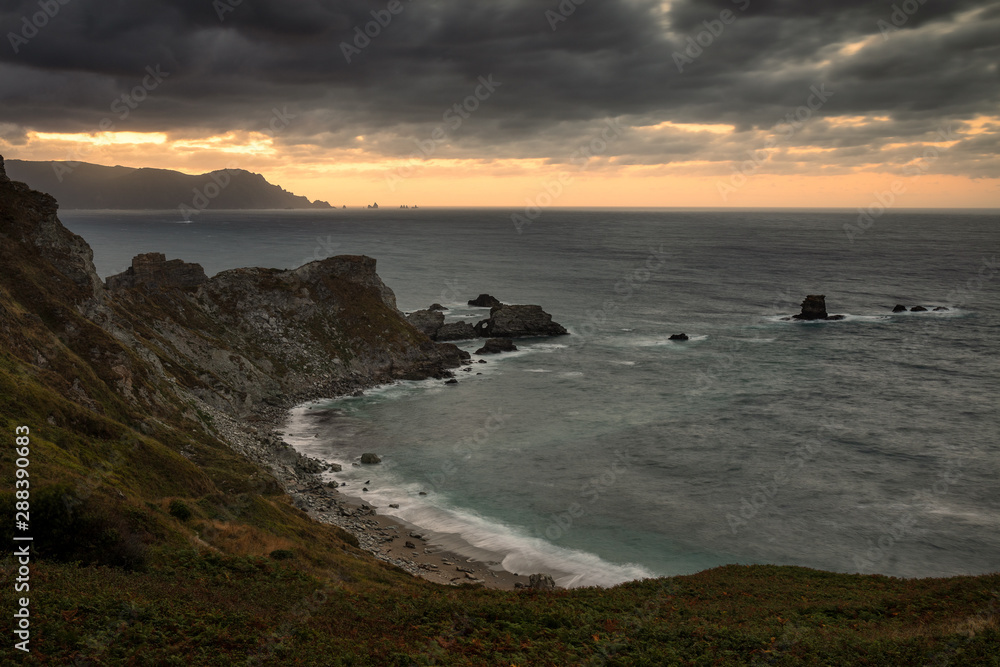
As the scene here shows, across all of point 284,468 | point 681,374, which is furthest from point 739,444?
point 284,468

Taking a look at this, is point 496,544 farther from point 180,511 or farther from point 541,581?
point 180,511

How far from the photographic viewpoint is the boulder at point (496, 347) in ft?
352

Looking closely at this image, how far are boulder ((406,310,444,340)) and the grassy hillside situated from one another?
66694 mm

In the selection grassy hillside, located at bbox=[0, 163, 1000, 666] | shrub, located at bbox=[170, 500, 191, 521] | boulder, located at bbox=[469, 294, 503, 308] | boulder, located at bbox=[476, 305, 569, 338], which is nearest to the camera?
grassy hillside, located at bbox=[0, 163, 1000, 666]

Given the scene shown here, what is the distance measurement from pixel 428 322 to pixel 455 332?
216 inches

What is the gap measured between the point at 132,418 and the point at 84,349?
9.62 metres

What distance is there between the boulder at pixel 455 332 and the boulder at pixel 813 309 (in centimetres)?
7066

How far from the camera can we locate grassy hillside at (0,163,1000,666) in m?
16.9

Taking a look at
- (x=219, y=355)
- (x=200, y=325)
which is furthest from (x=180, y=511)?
(x=200, y=325)

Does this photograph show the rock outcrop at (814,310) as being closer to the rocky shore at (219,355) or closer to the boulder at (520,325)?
the boulder at (520,325)

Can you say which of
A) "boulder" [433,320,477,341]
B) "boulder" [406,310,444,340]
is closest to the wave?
"boulder" [433,320,477,341]

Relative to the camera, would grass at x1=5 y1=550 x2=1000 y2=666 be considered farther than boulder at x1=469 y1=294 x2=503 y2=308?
No

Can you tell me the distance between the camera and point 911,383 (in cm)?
8588

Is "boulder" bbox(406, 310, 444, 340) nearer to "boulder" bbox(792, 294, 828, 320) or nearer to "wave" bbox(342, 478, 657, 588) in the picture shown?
"wave" bbox(342, 478, 657, 588)
